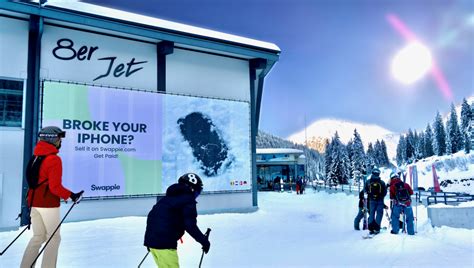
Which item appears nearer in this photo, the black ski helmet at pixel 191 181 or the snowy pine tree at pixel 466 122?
the black ski helmet at pixel 191 181

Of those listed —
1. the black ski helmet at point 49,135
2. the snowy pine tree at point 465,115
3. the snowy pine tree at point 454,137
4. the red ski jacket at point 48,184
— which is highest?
the snowy pine tree at point 465,115

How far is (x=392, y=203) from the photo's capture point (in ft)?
33.0

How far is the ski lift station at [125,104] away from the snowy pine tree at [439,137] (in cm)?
10452

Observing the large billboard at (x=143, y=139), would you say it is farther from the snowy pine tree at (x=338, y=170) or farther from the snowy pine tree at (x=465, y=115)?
the snowy pine tree at (x=465, y=115)

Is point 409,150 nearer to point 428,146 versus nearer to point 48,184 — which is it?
point 428,146

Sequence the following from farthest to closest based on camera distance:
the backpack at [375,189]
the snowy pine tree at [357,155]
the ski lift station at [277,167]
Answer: the snowy pine tree at [357,155]
the ski lift station at [277,167]
the backpack at [375,189]

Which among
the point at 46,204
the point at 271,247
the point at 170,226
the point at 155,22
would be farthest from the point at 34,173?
the point at 155,22

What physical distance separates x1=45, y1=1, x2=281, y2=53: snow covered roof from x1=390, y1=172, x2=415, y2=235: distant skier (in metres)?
8.87

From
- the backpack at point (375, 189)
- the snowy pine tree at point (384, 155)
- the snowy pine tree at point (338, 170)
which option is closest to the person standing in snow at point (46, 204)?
the backpack at point (375, 189)

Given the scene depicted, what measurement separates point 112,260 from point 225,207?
26.8 feet

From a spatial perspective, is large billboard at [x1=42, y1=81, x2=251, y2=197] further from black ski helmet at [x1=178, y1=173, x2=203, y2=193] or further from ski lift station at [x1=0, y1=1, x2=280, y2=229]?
black ski helmet at [x1=178, y1=173, x2=203, y2=193]

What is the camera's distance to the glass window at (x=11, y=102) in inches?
445

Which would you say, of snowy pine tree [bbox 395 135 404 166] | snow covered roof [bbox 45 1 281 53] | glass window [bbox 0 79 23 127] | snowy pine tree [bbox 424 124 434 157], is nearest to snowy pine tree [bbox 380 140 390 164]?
snowy pine tree [bbox 395 135 404 166]

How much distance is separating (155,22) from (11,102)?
5724mm
